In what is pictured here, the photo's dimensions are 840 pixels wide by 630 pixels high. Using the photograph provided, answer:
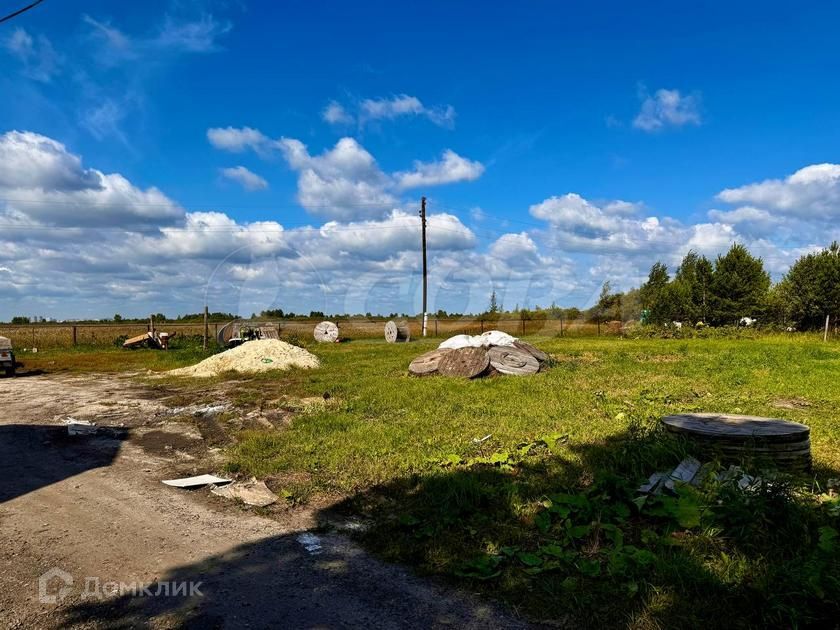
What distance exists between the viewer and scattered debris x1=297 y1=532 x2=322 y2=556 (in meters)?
4.03

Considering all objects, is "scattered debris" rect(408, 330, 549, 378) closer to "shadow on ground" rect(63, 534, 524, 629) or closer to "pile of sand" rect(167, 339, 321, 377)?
"pile of sand" rect(167, 339, 321, 377)

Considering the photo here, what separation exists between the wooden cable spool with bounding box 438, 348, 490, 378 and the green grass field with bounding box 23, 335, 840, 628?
212 cm

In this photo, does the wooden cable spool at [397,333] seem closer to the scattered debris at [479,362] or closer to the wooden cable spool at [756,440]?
the scattered debris at [479,362]

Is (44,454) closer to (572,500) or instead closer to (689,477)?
(572,500)

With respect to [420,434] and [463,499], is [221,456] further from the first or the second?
[463,499]

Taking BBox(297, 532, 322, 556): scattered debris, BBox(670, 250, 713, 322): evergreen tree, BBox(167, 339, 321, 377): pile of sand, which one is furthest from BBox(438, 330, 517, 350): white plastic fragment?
BBox(670, 250, 713, 322): evergreen tree

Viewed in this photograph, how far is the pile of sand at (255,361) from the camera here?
52.0 ft

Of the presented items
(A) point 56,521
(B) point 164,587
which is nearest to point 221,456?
(A) point 56,521

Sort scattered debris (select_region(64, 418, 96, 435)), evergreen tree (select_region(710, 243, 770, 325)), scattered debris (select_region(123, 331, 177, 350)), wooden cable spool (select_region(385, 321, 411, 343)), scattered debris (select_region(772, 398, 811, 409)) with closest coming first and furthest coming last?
1. scattered debris (select_region(64, 418, 96, 435))
2. scattered debris (select_region(772, 398, 811, 409))
3. scattered debris (select_region(123, 331, 177, 350))
4. wooden cable spool (select_region(385, 321, 411, 343))
5. evergreen tree (select_region(710, 243, 770, 325))

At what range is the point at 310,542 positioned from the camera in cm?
418

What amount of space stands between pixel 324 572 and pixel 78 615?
5.07ft

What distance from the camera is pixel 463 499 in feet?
15.5

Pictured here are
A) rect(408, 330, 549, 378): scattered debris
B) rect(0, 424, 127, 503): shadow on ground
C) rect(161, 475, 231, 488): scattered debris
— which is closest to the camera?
rect(161, 475, 231, 488): scattered debris

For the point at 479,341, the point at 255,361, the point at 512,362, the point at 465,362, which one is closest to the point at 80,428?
the point at 255,361
